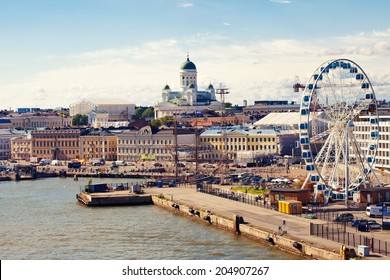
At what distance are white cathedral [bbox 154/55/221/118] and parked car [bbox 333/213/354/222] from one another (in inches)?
2395

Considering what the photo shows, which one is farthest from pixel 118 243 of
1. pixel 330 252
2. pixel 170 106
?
pixel 170 106

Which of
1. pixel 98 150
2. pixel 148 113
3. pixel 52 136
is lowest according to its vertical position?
pixel 98 150

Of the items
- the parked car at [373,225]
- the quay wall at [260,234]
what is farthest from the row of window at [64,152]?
the parked car at [373,225]

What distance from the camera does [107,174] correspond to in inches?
1704

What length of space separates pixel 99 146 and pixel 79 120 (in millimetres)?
27174

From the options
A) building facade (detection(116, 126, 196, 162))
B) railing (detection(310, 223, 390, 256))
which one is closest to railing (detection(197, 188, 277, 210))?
railing (detection(310, 223, 390, 256))

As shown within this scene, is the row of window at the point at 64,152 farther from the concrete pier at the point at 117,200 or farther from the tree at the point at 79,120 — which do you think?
the concrete pier at the point at 117,200

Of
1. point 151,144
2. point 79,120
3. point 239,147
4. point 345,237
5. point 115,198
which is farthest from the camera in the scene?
point 79,120

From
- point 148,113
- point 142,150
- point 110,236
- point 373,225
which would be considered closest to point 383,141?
point 142,150

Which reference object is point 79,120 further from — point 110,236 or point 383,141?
point 110,236

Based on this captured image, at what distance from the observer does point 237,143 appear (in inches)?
2013
